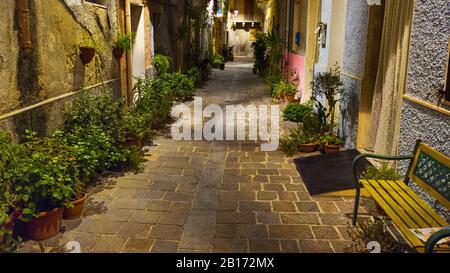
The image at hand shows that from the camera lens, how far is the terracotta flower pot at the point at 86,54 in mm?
5906

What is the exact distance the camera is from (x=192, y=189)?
5.07 m

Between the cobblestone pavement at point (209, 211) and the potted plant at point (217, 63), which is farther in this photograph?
the potted plant at point (217, 63)

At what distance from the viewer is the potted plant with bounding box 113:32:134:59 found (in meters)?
7.52

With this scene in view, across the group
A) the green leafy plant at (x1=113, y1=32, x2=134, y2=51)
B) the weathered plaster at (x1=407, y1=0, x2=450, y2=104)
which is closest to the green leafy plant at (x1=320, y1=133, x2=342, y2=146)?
the weathered plaster at (x1=407, y1=0, x2=450, y2=104)

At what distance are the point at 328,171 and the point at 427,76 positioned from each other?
2078 mm

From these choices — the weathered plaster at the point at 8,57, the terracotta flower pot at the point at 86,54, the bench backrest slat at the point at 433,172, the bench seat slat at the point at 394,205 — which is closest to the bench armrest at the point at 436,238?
the bench seat slat at the point at 394,205

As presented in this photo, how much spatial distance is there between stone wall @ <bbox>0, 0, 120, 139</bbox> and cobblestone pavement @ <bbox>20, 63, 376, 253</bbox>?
1265mm

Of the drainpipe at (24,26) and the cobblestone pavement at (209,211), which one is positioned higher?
the drainpipe at (24,26)

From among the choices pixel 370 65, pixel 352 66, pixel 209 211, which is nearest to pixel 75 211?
pixel 209 211

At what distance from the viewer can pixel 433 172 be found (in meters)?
3.37

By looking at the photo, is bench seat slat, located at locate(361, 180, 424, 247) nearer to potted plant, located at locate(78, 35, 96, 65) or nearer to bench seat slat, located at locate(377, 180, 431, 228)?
bench seat slat, located at locate(377, 180, 431, 228)

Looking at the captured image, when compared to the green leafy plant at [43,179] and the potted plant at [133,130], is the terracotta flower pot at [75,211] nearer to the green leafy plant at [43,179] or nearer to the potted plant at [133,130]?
the green leafy plant at [43,179]

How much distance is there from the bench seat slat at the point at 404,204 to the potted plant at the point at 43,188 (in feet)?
10.1

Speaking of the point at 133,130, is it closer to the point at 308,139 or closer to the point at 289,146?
the point at 289,146
